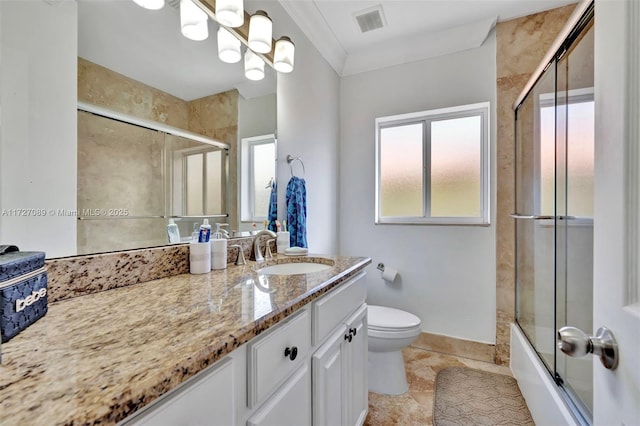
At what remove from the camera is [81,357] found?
0.45 m

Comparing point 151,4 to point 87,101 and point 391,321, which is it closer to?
point 87,101

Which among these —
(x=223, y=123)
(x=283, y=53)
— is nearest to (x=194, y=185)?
(x=223, y=123)

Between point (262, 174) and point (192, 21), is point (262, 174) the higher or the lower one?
the lower one

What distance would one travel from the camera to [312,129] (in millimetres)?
2143

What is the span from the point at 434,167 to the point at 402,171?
0.26m

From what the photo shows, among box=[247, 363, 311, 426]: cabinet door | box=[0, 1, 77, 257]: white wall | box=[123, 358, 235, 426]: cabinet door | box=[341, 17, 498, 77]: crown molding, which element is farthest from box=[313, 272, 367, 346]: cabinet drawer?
box=[341, 17, 498, 77]: crown molding

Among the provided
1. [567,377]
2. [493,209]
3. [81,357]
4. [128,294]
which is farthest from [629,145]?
[493,209]

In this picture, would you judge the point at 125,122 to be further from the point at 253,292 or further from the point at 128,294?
the point at 253,292

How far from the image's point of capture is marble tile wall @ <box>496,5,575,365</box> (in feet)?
6.51

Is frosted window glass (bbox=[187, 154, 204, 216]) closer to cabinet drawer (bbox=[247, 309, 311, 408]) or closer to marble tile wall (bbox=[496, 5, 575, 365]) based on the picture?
cabinet drawer (bbox=[247, 309, 311, 408])

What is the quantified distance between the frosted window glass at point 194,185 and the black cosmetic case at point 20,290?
55 centimetres

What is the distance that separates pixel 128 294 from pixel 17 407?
0.52 meters

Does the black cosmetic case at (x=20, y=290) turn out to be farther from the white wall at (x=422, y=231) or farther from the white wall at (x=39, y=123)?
the white wall at (x=422, y=231)

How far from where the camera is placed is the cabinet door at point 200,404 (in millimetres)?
410
